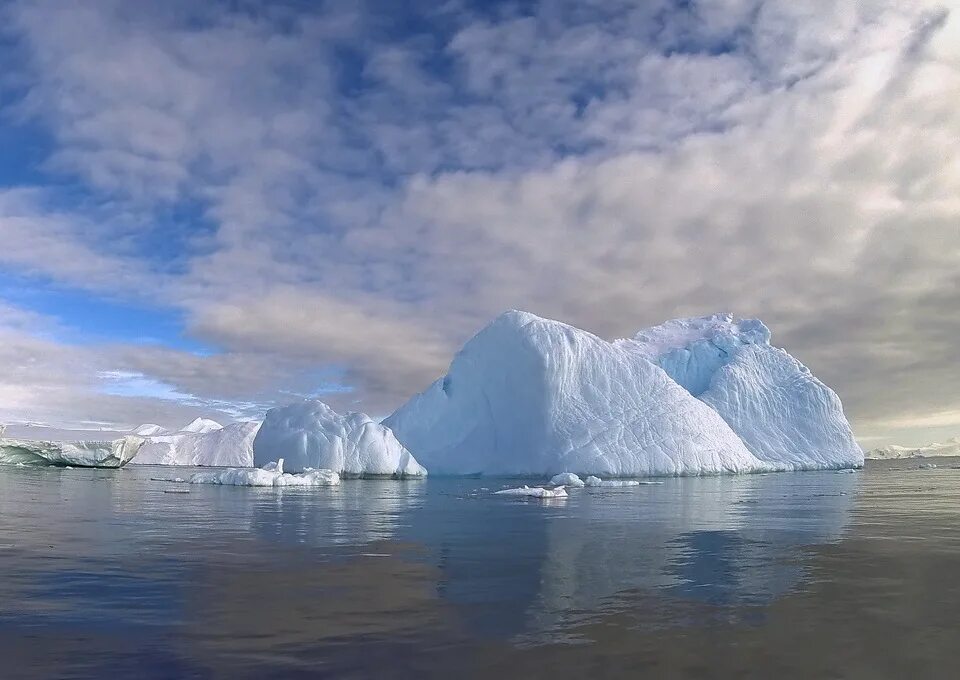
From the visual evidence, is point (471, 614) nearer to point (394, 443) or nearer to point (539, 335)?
point (394, 443)

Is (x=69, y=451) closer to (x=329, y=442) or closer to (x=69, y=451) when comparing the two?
(x=69, y=451)

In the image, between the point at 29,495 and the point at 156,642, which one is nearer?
the point at 156,642

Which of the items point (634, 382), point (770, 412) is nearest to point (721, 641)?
point (634, 382)

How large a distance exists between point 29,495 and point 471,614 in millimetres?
23470

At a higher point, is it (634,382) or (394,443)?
(634,382)

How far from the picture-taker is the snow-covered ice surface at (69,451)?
51.6 meters

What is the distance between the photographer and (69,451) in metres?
51.7

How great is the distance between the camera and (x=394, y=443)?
43.4 metres

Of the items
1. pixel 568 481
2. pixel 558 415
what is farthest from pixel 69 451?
pixel 568 481

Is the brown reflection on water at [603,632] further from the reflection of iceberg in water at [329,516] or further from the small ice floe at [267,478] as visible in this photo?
the small ice floe at [267,478]

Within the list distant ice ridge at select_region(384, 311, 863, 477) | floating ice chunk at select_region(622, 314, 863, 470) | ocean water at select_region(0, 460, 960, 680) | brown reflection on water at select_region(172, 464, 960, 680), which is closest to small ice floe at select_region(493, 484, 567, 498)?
ocean water at select_region(0, 460, 960, 680)

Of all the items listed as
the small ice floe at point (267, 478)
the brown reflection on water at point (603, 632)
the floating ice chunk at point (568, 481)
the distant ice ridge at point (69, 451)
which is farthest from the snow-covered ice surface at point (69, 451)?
the brown reflection on water at point (603, 632)

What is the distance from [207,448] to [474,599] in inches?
3959

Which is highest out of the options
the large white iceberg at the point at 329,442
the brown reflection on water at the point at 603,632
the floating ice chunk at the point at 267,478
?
the large white iceberg at the point at 329,442
